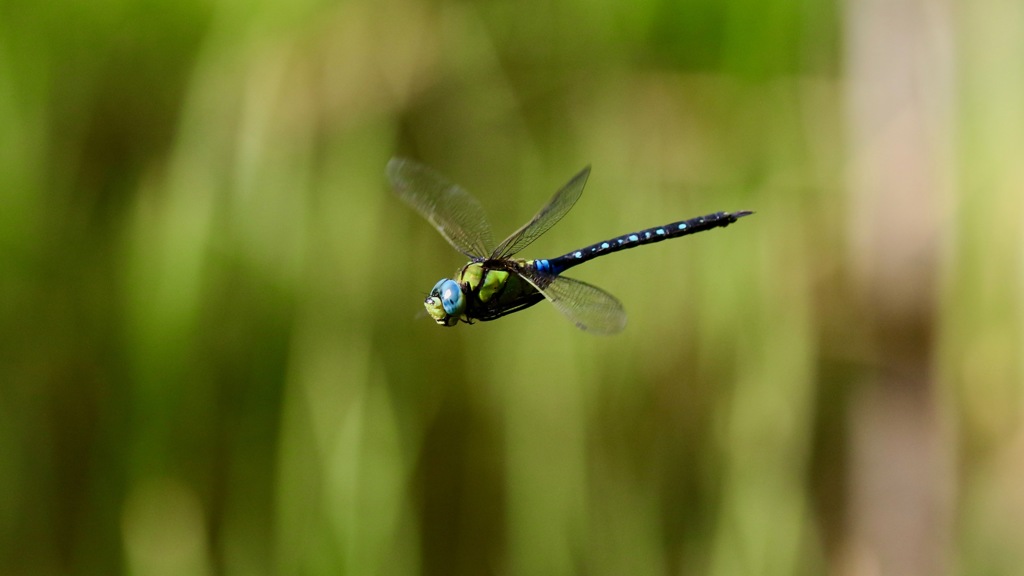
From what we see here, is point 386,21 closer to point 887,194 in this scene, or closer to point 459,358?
point 459,358

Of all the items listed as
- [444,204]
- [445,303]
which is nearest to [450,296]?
[445,303]

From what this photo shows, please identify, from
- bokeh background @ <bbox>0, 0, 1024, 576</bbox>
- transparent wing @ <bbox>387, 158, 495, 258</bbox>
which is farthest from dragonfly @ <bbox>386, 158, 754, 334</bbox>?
bokeh background @ <bbox>0, 0, 1024, 576</bbox>

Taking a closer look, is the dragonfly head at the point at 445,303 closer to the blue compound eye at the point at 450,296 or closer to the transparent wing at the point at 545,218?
the blue compound eye at the point at 450,296

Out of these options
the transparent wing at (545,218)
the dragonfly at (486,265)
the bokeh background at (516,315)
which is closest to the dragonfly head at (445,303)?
the dragonfly at (486,265)

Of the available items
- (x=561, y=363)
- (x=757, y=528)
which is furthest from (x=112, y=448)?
(x=757, y=528)

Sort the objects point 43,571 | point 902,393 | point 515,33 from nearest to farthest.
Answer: point 43,571, point 902,393, point 515,33

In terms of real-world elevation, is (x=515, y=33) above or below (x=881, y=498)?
above
